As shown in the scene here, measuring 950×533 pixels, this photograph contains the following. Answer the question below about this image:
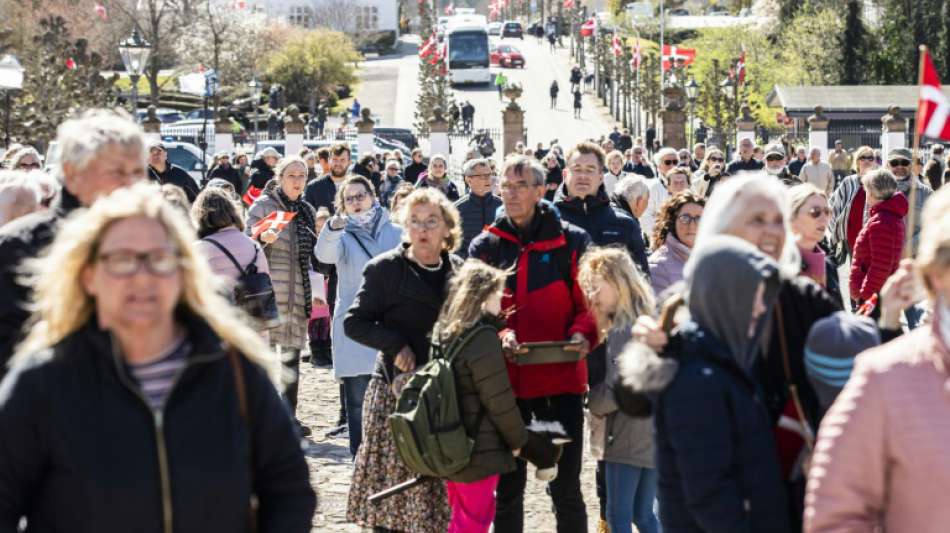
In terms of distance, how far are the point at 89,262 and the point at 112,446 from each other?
44 cm

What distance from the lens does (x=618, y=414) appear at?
6.78 metres

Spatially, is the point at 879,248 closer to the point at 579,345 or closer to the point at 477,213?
the point at 477,213

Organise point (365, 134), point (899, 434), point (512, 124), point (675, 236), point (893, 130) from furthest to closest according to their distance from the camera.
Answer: point (512, 124) < point (365, 134) < point (893, 130) < point (675, 236) < point (899, 434)

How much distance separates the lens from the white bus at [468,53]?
8256 centimetres

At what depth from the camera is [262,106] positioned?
255 ft

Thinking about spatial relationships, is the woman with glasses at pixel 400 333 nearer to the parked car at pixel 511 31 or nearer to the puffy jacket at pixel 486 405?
the puffy jacket at pixel 486 405

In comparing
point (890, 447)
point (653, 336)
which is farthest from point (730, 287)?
point (890, 447)

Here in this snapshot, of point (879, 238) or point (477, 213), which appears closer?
point (879, 238)

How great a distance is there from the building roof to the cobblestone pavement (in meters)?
38.8

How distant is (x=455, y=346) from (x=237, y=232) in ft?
8.53

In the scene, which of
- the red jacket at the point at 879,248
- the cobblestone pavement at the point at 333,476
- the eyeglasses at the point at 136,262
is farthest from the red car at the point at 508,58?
the eyeglasses at the point at 136,262

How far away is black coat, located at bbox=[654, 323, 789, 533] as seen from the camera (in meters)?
3.91

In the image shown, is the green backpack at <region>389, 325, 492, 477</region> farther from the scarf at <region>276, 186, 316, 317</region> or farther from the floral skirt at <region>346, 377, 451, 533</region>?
the scarf at <region>276, 186, 316, 317</region>

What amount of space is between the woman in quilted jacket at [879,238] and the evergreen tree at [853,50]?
179 ft
